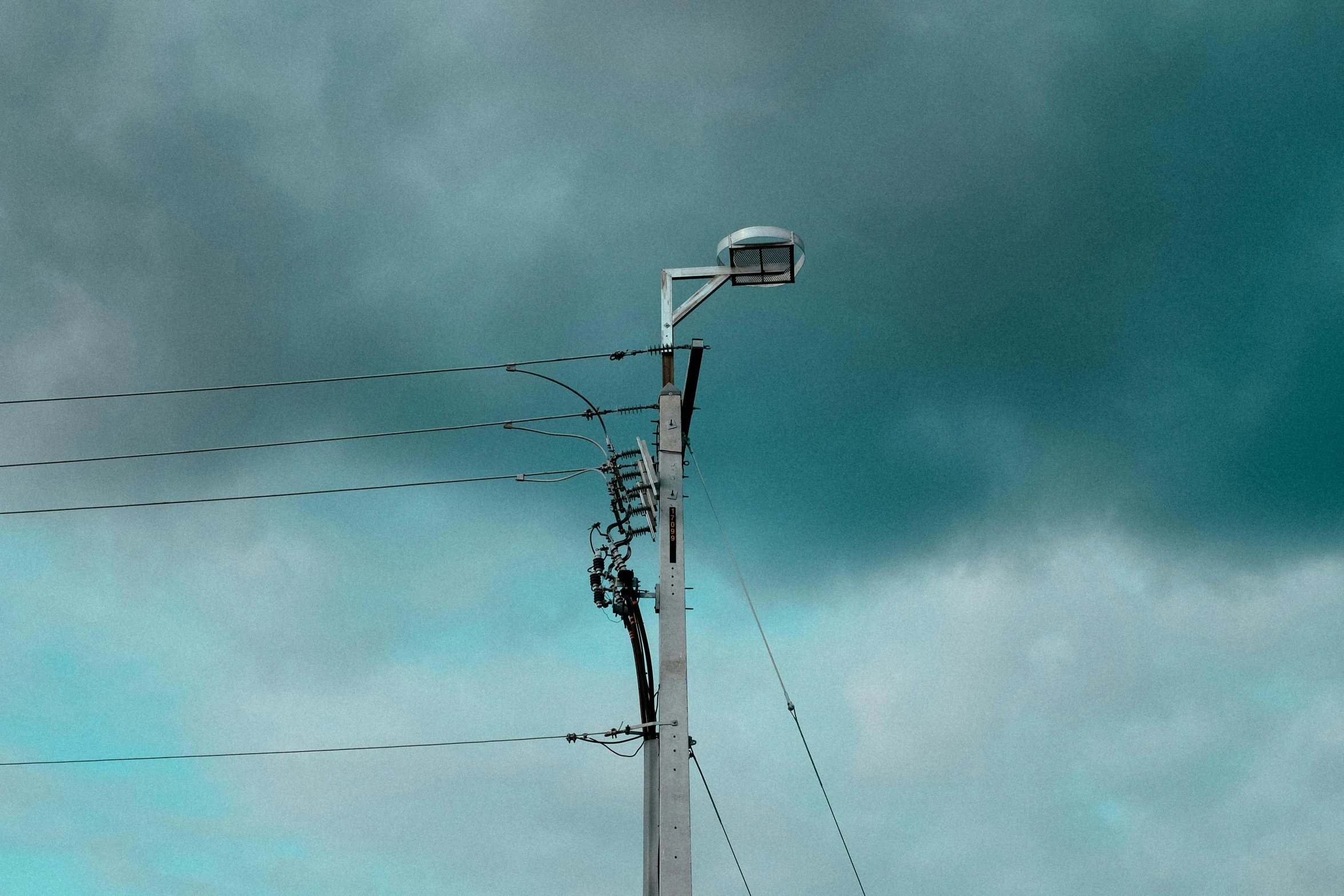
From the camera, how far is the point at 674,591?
69.9 ft

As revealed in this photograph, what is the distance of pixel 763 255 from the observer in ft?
73.4

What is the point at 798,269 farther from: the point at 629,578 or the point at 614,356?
the point at 629,578

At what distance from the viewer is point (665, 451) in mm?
22328

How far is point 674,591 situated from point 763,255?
5.93 meters

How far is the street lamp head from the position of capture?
22047 millimetres

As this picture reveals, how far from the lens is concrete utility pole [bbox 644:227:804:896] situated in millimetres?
19844

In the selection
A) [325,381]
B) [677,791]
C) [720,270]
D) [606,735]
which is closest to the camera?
[677,791]

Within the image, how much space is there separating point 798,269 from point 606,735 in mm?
8486

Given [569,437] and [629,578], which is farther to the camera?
[569,437]

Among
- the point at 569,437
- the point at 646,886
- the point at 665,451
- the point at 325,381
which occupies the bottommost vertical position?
the point at 646,886

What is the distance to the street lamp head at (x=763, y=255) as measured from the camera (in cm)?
2205

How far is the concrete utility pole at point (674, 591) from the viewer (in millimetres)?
19844

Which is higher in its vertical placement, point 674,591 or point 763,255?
point 763,255

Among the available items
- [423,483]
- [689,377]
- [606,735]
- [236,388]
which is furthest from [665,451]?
[236,388]
